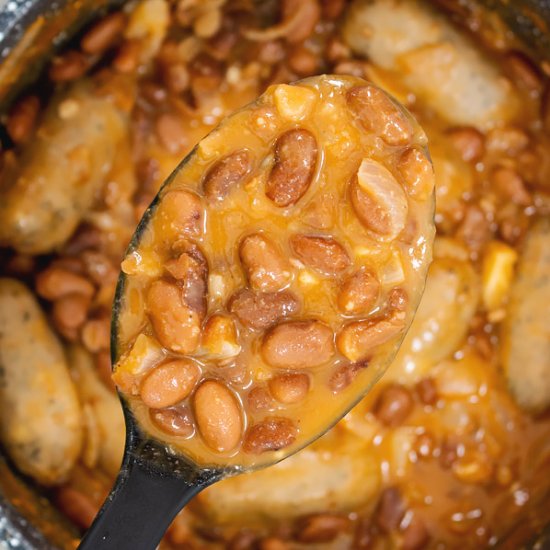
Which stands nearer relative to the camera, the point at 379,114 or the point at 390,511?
the point at 379,114

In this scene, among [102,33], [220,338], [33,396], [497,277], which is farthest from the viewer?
[497,277]

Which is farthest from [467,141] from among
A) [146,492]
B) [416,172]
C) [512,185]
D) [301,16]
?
[146,492]

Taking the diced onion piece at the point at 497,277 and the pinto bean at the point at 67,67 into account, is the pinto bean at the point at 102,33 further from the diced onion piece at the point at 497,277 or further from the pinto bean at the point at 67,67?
the diced onion piece at the point at 497,277

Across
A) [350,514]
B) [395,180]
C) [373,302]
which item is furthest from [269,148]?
[350,514]

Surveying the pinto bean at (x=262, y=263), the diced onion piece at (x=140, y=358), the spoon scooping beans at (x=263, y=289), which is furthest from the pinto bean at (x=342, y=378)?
the diced onion piece at (x=140, y=358)

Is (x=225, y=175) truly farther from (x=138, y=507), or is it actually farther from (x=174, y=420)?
(x=138, y=507)
